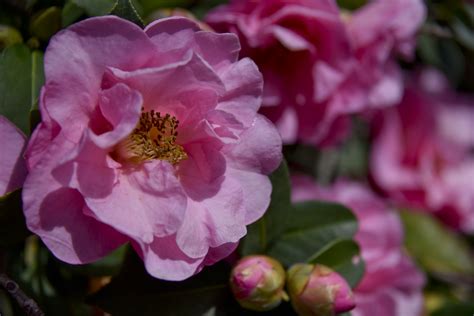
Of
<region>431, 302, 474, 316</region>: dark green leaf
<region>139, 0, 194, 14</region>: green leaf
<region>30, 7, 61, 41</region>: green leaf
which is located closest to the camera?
<region>30, 7, 61, 41</region>: green leaf

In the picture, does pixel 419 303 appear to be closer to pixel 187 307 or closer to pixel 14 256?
pixel 187 307

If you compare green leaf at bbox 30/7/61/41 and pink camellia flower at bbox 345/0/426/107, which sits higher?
green leaf at bbox 30/7/61/41

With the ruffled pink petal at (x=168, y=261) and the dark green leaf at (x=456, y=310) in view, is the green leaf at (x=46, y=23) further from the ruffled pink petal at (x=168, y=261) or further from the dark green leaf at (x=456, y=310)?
the dark green leaf at (x=456, y=310)

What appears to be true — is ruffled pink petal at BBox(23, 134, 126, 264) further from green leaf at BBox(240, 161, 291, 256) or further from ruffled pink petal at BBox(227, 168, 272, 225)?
green leaf at BBox(240, 161, 291, 256)

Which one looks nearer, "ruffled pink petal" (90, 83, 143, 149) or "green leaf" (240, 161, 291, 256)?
"ruffled pink petal" (90, 83, 143, 149)

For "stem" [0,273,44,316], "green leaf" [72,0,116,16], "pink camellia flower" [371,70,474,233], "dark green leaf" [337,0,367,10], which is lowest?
"pink camellia flower" [371,70,474,233]

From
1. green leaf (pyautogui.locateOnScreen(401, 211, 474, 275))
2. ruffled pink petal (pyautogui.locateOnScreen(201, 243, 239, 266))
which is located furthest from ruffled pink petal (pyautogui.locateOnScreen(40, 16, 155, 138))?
green leaf (pyautogui.locateOnScreen(401, 211, 474, 275))

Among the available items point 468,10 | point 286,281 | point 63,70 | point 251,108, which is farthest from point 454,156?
point 63,70
